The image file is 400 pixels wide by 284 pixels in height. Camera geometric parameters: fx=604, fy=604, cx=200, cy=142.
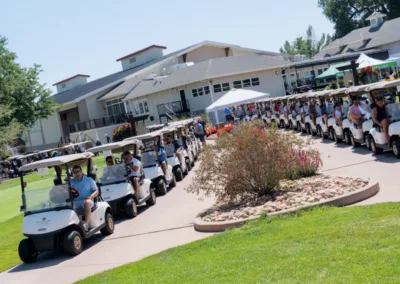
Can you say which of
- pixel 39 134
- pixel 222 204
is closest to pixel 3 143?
pixel 39 134

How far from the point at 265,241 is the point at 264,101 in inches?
1083

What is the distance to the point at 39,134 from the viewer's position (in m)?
64.0

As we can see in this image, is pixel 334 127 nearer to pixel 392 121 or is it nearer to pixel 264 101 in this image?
pixel 392 121

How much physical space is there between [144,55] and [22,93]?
499 inches

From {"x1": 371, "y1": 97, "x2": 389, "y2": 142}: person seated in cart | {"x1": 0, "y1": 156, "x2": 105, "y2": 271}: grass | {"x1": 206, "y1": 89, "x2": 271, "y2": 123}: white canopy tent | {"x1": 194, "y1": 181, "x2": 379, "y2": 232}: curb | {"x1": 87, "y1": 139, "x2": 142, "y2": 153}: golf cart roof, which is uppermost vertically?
{"x1": 206, "y1": 89, "x2": 271, "y2": 123}: white canopy tent

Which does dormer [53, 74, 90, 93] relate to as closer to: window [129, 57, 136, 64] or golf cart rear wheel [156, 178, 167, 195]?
window [129, 57, 136, 64]

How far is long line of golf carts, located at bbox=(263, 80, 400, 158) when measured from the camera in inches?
573

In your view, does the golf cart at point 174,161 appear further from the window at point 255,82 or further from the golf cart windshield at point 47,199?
the window at point 255,82

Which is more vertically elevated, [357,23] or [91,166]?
[357,23]

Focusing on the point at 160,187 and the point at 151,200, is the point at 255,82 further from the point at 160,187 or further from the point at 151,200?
the point at 151,200

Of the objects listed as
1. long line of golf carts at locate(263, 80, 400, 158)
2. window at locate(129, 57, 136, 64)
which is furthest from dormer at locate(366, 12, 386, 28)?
long line of golf carts at locate(263, 80, 400, 158)

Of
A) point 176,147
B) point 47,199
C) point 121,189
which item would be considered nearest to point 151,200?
point 121,189

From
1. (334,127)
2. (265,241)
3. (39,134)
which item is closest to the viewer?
(265,241)

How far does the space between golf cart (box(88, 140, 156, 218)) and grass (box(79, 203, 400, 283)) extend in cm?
500
